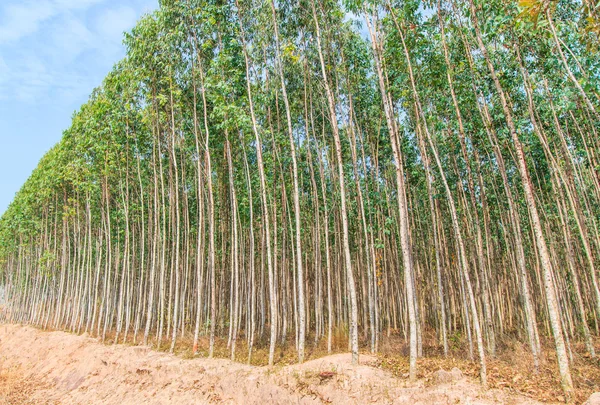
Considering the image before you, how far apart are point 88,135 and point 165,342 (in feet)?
38.0

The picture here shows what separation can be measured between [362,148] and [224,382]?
10578mm

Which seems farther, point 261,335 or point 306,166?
point 306,166

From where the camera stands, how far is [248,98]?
1402 centimetres

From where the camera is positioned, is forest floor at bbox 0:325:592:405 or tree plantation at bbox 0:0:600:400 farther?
tree plantation at bbox 0:0:600:400

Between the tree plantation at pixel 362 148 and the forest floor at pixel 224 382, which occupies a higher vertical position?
the tree plantation at pixel 362 148

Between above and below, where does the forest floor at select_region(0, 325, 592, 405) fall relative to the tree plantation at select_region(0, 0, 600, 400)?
below

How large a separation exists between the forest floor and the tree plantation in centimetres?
80

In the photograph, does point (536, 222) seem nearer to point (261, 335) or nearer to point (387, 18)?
point (387, 18)

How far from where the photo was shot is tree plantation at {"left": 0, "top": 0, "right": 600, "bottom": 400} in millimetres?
10609

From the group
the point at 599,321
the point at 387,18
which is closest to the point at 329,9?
the point at 387,18

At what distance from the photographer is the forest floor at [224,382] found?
798 centimetres

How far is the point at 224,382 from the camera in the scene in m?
10.4

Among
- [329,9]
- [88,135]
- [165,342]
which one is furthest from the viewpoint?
[88,135]

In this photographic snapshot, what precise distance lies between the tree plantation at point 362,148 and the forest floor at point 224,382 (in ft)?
2.64
